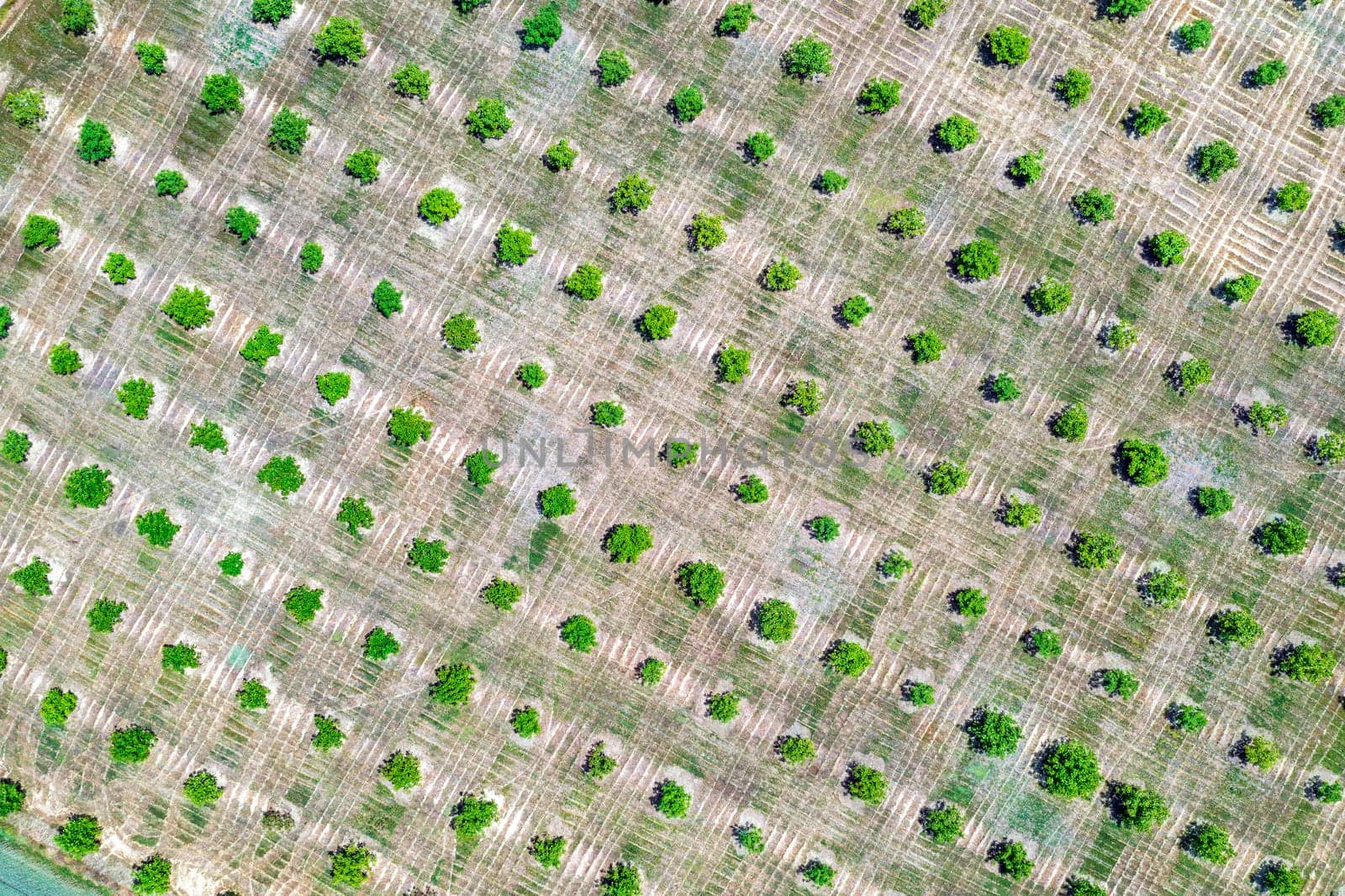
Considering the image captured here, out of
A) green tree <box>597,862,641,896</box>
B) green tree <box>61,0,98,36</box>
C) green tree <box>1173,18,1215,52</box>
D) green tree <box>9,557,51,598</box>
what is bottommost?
green tree <box>9,557,51,598</box>

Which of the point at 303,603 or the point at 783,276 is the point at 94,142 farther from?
the point at 783,276

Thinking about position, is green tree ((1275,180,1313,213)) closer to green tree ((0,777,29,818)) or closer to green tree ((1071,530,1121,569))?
green tree ((1071,530,1121,569))

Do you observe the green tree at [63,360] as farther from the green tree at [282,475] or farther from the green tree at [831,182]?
the green tree at [831,182]

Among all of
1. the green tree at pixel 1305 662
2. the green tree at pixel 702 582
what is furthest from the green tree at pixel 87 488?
the green tree at pixel 1305 662

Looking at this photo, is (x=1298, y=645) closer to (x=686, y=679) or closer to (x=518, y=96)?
(x=686, y=679)

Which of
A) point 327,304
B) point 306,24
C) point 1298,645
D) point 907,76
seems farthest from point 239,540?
point 1298,645

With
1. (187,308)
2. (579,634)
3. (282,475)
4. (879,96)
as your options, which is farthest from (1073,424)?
(187,308)

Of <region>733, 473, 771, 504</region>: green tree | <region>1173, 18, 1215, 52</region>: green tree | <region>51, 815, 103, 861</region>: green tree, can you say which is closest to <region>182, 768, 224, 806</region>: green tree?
<region>51, 815, 103, 861</region>: green tree
